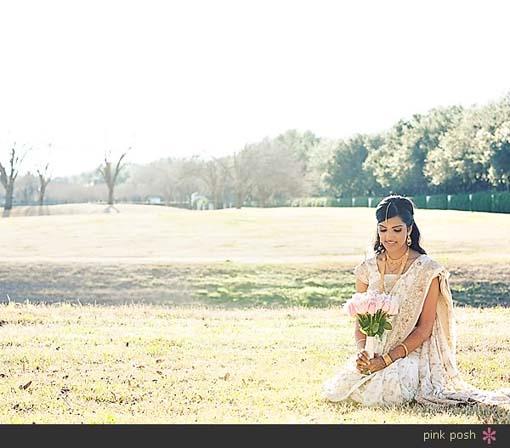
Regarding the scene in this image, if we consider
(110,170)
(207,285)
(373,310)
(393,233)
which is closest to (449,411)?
(373,310)

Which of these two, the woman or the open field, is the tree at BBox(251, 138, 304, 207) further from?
the woman

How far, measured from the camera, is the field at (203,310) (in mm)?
3049

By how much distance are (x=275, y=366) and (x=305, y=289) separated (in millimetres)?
3570

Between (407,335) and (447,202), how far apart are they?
781cm

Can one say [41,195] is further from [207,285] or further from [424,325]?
[424,325]

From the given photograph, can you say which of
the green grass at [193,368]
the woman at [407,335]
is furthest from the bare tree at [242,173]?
the woman at [407,335]

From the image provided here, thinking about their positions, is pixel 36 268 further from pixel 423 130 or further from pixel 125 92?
pixel 423 130

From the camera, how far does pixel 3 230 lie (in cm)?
836

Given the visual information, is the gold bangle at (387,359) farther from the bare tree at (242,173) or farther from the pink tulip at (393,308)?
the bare tree at (242,173)

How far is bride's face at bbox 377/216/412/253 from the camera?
9.15 ft

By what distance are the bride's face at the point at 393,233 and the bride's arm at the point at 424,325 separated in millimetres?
167

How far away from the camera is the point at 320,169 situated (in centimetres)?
1021
